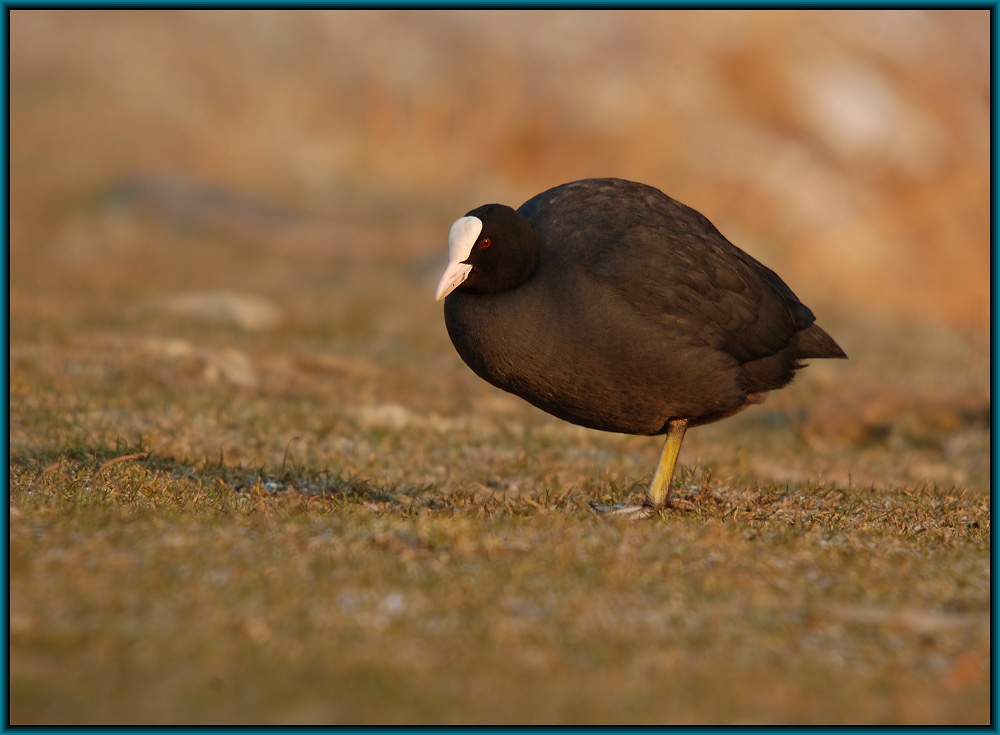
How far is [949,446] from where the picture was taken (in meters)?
10.2

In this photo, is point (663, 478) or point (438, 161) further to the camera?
point (438, 161)

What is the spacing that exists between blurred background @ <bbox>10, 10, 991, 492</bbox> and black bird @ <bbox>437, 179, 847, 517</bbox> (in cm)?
525

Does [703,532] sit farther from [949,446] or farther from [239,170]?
[239,170]

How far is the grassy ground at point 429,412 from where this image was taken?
3.72 m

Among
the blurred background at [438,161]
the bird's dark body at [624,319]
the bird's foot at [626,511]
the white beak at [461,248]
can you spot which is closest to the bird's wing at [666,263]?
the bird's dark body at [624,319]

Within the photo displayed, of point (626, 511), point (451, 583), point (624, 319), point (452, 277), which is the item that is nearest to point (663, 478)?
point (626, 511)

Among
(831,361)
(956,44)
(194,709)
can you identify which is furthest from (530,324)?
(956,44)

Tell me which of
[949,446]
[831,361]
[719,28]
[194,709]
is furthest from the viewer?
[719,28]

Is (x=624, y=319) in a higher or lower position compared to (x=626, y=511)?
higher

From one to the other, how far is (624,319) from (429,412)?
15.2ft

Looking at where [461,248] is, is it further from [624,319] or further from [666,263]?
[666,263]

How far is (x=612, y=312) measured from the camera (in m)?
5.52

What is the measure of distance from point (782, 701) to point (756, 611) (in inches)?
27.1

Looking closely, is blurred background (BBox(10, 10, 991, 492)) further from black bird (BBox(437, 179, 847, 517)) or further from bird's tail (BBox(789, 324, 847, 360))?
black bird (BBox(437, 179, 847, 517))
